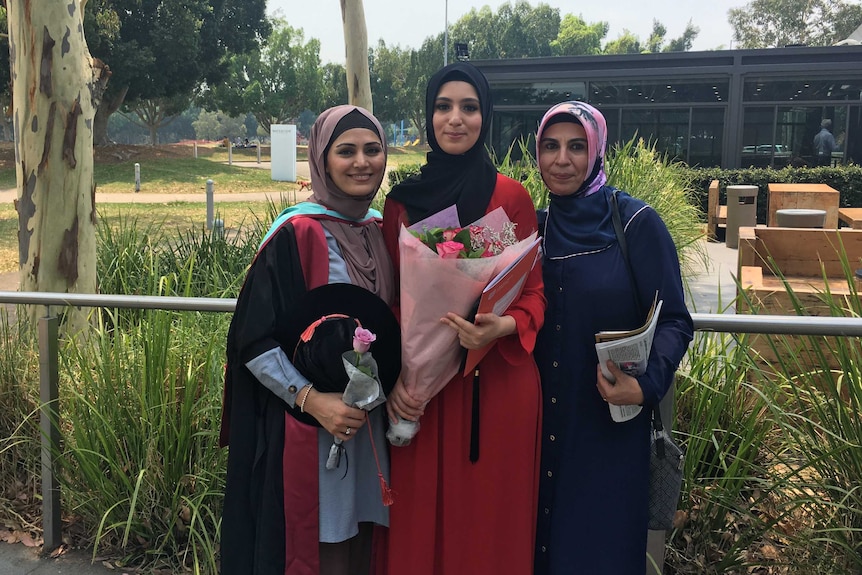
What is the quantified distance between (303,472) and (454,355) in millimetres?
520

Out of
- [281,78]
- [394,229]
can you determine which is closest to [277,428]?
[394,229]

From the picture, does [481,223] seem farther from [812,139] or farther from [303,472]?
[812,139]

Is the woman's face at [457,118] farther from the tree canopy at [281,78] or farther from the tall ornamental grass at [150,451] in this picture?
the tree canopy at [281,78]

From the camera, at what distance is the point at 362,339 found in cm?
174

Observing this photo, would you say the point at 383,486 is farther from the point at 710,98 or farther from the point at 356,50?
the point at 710,98

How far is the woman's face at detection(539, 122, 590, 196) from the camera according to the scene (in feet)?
6.66

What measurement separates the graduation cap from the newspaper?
54 cm

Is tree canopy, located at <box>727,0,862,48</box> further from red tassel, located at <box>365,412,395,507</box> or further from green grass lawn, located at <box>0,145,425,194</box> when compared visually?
red tassel, located at <box>365,412,395,507</box>

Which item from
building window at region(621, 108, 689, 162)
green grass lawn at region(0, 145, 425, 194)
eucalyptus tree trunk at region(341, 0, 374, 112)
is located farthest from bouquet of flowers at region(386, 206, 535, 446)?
green grass lawn at region(0, 145, 425, 194)

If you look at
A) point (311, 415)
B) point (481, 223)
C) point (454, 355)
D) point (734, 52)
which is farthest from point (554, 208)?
point (734, 52)

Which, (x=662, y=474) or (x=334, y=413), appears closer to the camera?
(x=334, y=413)

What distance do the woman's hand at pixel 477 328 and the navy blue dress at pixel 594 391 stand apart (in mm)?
265

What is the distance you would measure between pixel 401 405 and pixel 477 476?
0.30m

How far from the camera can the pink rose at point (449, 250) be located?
70.2 inches
